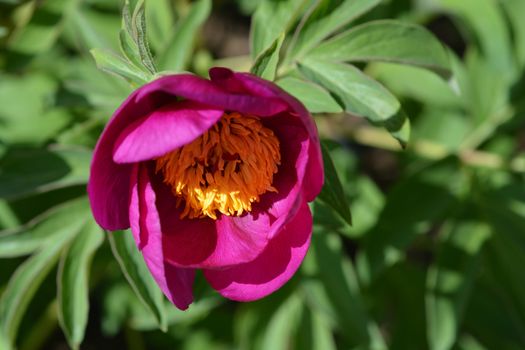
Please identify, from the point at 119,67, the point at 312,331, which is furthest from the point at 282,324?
the point at 119,67

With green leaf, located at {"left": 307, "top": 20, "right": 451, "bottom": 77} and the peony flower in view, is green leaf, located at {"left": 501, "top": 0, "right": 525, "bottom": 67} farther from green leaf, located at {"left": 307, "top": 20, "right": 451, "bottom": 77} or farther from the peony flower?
the peony flower

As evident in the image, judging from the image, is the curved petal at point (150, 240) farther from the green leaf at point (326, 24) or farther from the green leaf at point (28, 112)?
the green leaf at point (28, 112)

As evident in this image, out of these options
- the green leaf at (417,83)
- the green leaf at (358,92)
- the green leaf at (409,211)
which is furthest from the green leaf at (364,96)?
the green leaf at (417,83)

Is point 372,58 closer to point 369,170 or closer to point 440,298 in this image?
point 440,298

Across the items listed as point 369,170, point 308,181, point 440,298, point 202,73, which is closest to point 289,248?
point 308,181

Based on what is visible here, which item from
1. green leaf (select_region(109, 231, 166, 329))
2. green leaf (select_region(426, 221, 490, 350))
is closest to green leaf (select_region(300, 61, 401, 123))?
green leaf (select_region(109, 231, 166, 329))

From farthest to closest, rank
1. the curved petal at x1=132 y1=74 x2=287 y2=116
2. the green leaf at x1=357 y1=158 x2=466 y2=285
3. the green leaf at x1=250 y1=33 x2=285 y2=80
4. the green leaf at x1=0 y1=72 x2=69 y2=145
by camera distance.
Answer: the green leaf at x1=0 y1=72 x2=69 y2=145, the green leaf at x1=357 y1=158 x2=466 y2=285, the green leaf at x1=250 y1=33 x2=285 y2=80, the curved petal at x1=132 y1=74 x2=287 y2=116
